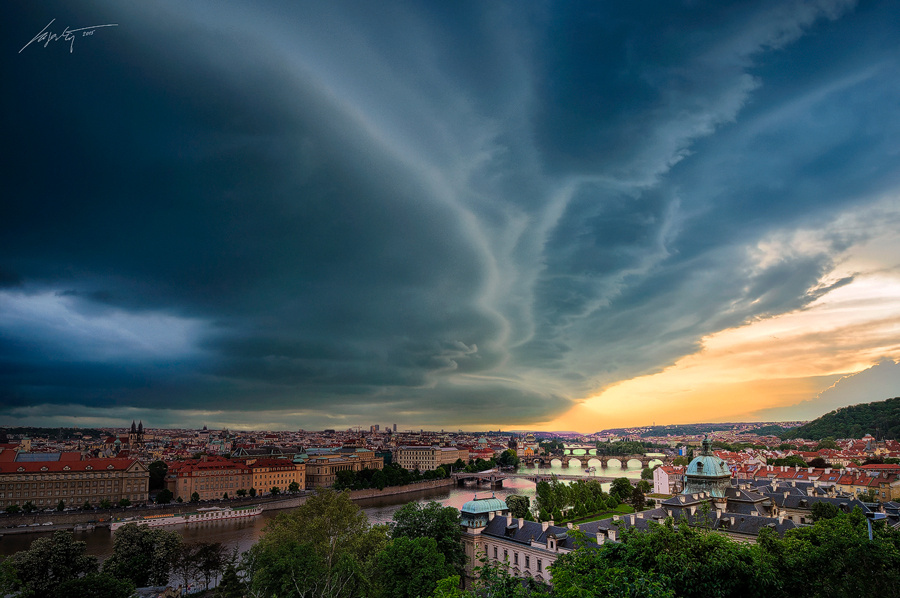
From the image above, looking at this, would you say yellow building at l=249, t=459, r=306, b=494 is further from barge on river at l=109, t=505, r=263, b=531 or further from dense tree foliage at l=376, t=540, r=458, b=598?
dense tree foliage at l=376, t=540, r=458, b=598

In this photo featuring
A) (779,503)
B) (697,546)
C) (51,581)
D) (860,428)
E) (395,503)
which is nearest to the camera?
(697,546)

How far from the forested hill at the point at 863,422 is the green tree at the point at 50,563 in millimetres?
194623

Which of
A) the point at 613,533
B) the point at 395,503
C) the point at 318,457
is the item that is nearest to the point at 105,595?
the point at 613,533

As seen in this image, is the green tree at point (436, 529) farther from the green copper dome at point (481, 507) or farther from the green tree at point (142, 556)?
the green tree at point (142, 556)

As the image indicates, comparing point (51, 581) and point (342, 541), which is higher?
point (342, 541)

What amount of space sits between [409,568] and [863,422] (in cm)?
21028

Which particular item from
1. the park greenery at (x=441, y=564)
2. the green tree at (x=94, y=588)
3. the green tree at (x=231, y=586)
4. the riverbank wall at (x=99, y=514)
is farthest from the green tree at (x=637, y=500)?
the green tree at (x=94, y=588)

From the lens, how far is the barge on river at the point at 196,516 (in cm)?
6706

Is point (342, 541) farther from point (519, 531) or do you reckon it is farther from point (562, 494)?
point (562, 494)

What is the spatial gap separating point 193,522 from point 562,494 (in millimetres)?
52342

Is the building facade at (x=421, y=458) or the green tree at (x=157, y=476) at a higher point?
the green tree at (x=157, y=476)

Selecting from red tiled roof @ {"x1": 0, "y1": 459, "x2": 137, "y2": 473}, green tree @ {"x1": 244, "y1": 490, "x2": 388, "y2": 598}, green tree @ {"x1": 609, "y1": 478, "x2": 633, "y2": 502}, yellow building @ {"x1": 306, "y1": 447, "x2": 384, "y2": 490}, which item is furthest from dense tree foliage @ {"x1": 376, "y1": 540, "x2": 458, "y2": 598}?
yellow building @ {"x1": 306, "y1": 447, "x2": 384, "y2": 490}

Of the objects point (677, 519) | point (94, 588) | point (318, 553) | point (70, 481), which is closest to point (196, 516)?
point (70, 481)

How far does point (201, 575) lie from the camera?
43.3 metres
